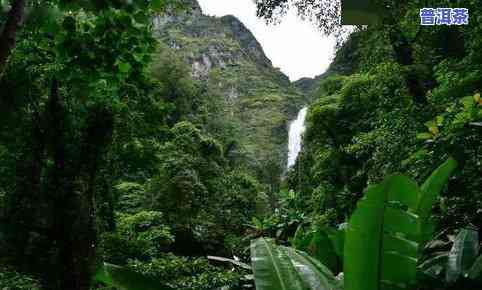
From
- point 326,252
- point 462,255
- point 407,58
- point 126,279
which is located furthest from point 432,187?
point 407,58

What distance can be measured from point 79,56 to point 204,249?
1182 cm

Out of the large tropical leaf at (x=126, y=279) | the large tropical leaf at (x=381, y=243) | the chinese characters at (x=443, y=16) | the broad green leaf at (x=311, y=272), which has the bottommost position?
the large tropical leaf at (x=126, y=279)

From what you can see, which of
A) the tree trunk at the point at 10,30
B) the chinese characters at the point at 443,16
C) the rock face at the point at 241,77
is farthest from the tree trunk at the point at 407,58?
the rock face at the point at 241,77

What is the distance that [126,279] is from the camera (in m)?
2.15

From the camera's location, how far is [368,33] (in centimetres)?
787

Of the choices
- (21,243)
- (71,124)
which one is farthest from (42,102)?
(21,243)

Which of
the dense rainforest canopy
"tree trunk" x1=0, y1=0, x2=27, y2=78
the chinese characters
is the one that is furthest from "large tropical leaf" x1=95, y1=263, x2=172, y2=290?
the chinese characters

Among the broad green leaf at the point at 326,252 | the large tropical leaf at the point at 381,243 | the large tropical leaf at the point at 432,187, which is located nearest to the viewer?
the large tropical leaf at the point at 381,243

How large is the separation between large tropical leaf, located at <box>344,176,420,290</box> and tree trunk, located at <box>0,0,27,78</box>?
4.74ft

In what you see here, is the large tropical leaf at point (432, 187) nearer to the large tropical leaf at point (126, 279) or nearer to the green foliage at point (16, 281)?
the large tropical leaf at point (126, 279)

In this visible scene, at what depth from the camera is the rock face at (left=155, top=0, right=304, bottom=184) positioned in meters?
59.4

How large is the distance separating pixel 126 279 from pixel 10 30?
1.22m

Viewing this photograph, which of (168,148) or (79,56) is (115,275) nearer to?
(79,56)

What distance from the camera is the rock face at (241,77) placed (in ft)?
195
